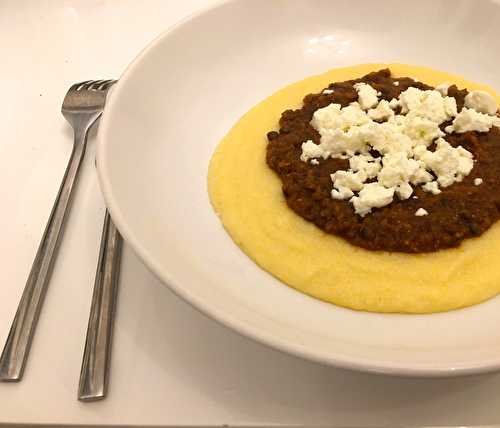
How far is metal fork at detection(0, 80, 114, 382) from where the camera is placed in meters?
1.40

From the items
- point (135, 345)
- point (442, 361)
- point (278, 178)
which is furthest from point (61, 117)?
point (442, 361)

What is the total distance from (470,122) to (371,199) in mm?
571

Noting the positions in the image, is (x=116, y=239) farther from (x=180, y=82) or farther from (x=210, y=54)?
(x=210, y=54)

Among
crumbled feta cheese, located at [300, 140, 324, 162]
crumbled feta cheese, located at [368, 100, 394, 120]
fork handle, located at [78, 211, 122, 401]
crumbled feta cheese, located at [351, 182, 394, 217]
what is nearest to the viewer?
fork handle, located at [78, 211, 122, 401]

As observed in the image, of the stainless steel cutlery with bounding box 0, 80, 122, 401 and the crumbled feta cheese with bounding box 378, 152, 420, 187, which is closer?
the stainless steel cutlery with bounding box 0, 80, 122, 401

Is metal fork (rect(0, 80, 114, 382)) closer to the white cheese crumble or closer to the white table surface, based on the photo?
the white table surface

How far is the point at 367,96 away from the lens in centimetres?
192

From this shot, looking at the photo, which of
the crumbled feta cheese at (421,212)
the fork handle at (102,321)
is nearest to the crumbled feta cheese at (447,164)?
the crumbled feta cheese at (421,212)

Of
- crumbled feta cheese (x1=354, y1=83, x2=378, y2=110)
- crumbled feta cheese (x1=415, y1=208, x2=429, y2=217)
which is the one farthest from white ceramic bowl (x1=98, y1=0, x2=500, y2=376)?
crumbled feta cheese (x1=354, y1=83, x2=378, y2=110)

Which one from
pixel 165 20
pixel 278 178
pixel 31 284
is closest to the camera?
pixel 31 284

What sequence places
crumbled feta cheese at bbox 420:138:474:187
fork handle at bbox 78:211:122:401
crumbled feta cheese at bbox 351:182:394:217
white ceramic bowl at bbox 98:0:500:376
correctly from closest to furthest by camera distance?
1. white ceramic bowl at bbox 98:0:500:376
2. fork handle at bbox 78:211:122:401
3. crumbled feta cheese at bbox 351:182:394:217
4. crumbled feta cheese at bbox 420:138:474:187

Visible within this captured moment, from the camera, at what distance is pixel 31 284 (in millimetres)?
1551

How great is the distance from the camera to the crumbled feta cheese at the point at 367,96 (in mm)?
1901

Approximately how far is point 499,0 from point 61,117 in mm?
2088
